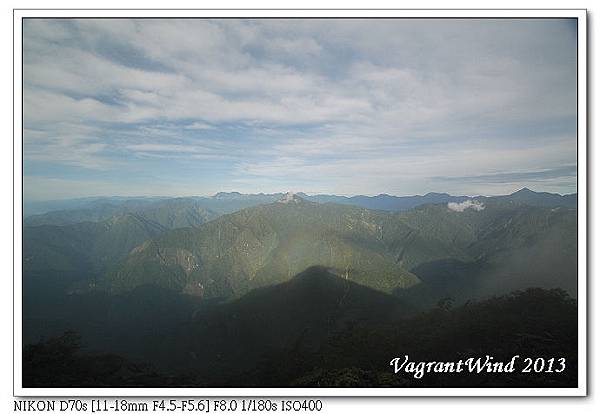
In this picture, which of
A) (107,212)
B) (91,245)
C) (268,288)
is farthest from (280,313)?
(107,212)

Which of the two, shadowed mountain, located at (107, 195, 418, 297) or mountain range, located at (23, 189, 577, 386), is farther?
shadowed mountain, located at (107, 195, 418, 297)

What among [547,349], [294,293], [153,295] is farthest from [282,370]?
[153,295]

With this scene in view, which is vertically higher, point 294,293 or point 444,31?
point 444,31

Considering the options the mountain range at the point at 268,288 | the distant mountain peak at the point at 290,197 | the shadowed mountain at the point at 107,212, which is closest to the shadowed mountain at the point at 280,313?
the mountain range at the point at 268,288

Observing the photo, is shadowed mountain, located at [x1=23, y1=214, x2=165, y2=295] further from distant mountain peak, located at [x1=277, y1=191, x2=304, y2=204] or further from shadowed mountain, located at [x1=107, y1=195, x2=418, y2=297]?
distant mountain peak, located at [x1=277, y1=191, x2=304, y2=204]

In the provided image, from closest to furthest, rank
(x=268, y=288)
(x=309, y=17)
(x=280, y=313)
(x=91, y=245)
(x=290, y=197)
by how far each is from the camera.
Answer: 1. (x=309, y=17)
2. (x=290, y=197)
3. (x=91, y=245)
4. (x=280, y=313)
5. (x=268, y=288)

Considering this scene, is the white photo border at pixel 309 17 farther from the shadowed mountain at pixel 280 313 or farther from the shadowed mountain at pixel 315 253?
the shadowed mountain at pixel 315 253

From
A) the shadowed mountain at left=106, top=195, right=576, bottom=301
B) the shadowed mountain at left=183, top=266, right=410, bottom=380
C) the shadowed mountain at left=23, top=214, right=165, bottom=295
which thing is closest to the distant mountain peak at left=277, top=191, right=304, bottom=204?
the shadowed mountain at left=106, top=195, right=576, bottom=301

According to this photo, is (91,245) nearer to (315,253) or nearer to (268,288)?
(315,253)
